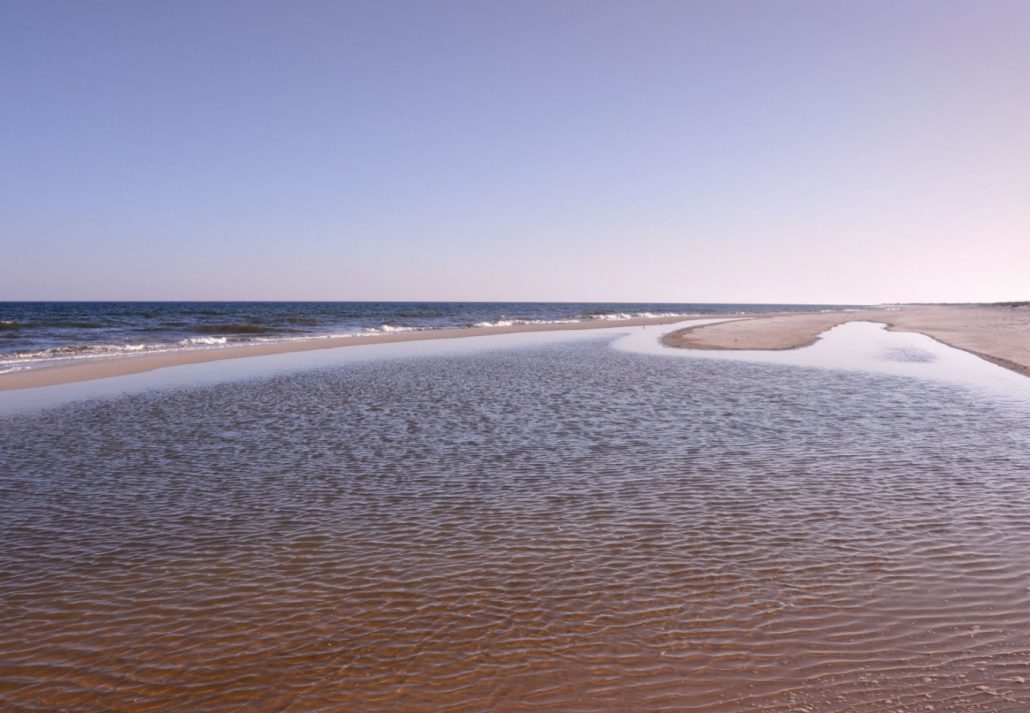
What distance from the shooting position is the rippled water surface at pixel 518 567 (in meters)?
4.87

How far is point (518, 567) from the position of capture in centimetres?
696

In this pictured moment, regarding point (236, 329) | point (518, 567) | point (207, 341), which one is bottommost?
point (518, 567)

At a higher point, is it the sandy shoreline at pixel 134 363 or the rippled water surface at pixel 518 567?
the sandy shoreline at pixel 134 363

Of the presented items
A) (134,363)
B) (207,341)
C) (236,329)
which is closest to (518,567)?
(134,363)

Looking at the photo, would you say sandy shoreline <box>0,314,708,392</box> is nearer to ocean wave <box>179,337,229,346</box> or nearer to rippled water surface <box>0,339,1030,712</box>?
ocean wave <box>179,337,229,346</box>

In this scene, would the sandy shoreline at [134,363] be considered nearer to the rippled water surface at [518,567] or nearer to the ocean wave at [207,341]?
the ocean wave at [207,341]

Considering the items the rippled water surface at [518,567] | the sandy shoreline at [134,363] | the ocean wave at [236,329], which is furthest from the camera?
the ocean wave at [236,329]

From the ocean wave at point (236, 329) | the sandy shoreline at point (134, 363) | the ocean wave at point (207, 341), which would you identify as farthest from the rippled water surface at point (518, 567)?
the ocean wave at point (236, 329)

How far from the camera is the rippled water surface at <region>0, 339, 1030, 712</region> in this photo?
4867 millimetres

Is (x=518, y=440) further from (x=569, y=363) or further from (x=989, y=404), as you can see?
(x=569, y=363)

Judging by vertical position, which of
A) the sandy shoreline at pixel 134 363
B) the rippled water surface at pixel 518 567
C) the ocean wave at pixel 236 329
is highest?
the ocean wave at pixel 236 329

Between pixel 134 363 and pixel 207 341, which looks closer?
pixel 134 363

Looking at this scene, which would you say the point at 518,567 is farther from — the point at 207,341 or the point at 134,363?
the point at 207,341

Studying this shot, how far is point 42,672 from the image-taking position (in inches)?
201
